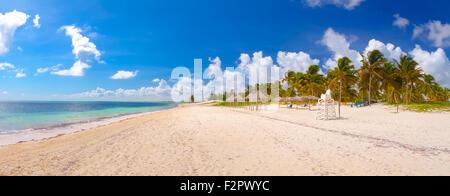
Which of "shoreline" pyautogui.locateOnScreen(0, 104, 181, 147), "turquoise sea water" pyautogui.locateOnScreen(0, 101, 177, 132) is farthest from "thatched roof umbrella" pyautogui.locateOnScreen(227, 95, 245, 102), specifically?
"shoreline" pyautogui.locateOnScreen(0, 104, 181, 147)

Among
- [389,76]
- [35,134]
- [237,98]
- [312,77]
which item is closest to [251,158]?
[35,134]

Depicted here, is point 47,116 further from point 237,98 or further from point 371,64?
point 371,64

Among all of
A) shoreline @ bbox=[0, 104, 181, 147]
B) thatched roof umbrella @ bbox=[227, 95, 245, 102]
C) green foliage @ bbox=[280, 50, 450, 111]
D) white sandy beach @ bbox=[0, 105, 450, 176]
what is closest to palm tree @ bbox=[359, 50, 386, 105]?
green foliage @ bbox=[280, 50, 450, 111]

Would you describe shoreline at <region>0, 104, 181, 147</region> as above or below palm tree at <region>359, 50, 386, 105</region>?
below

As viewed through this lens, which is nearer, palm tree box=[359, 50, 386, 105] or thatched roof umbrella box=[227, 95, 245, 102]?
palm tree box=[359, 50, 386, 105]

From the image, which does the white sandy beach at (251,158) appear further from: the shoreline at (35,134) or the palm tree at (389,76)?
the palm tree at (389,76)

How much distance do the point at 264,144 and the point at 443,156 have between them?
169 inches

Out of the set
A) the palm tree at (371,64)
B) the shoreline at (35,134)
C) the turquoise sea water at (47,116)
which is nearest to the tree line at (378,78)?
the palm tree at (371,64)

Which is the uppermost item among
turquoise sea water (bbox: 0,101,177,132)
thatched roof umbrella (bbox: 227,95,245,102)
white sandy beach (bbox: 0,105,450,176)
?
thatched roof umbrella (bbox: 227,95,245,102)

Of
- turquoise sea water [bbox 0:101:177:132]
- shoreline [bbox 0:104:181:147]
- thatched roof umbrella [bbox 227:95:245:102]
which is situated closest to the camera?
shoreline [bbox 0:104:181:147]

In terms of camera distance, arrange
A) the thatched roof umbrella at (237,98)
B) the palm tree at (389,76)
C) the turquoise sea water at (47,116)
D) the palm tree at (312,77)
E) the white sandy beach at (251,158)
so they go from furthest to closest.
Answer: the palm tree at (312,77), the thatched roof umbrella at (237,98), the palm tree at (389,76), the turquoise sea water at (47,116), the white sandy beach at (251,158)

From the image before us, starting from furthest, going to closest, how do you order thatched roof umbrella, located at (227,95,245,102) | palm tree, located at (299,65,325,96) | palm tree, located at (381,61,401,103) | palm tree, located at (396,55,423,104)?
palm tree, located at (299,65,325,96)
thatched roof umbrella, located at (227,95,245,102)
palm tree, located at (381,61,401,103)
palm tree, located at (396,55,423,104)

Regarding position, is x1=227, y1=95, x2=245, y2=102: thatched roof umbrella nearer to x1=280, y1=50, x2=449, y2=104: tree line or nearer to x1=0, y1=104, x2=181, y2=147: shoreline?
x1=280, y1=50, x2=449, y2=104: tree line
